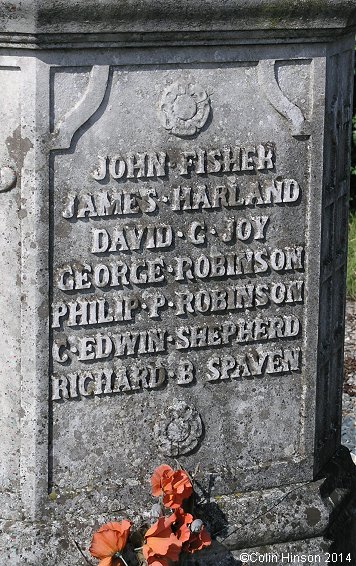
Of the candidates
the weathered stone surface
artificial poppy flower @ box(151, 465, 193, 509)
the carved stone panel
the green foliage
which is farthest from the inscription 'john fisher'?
the green foliage

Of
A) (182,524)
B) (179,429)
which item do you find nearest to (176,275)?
(179,429)

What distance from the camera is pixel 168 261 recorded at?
380 centimetres

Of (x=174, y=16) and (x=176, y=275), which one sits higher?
(x=174, y=16)

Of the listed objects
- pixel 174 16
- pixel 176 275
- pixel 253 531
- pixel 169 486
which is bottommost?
pixel 253 531

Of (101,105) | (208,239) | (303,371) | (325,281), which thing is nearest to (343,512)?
(303,371)

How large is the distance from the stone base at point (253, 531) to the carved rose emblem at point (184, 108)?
1220 mm

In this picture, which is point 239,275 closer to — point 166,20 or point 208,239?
point 208,239

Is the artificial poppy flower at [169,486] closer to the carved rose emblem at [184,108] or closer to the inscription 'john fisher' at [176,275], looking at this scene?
the inscription 'john fisher' at [176,275]

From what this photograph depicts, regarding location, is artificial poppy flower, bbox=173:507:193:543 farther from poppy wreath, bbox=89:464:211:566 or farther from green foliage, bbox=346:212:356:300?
green foliage, bbox=346:212:356:300

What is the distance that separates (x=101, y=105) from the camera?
360 cm

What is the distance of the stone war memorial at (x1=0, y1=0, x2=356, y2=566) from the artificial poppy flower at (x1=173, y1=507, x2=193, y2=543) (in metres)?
0.15

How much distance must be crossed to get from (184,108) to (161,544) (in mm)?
1326

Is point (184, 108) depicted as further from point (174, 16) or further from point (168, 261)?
point (168, 261)

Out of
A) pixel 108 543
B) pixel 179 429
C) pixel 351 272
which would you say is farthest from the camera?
pixel 351 272
